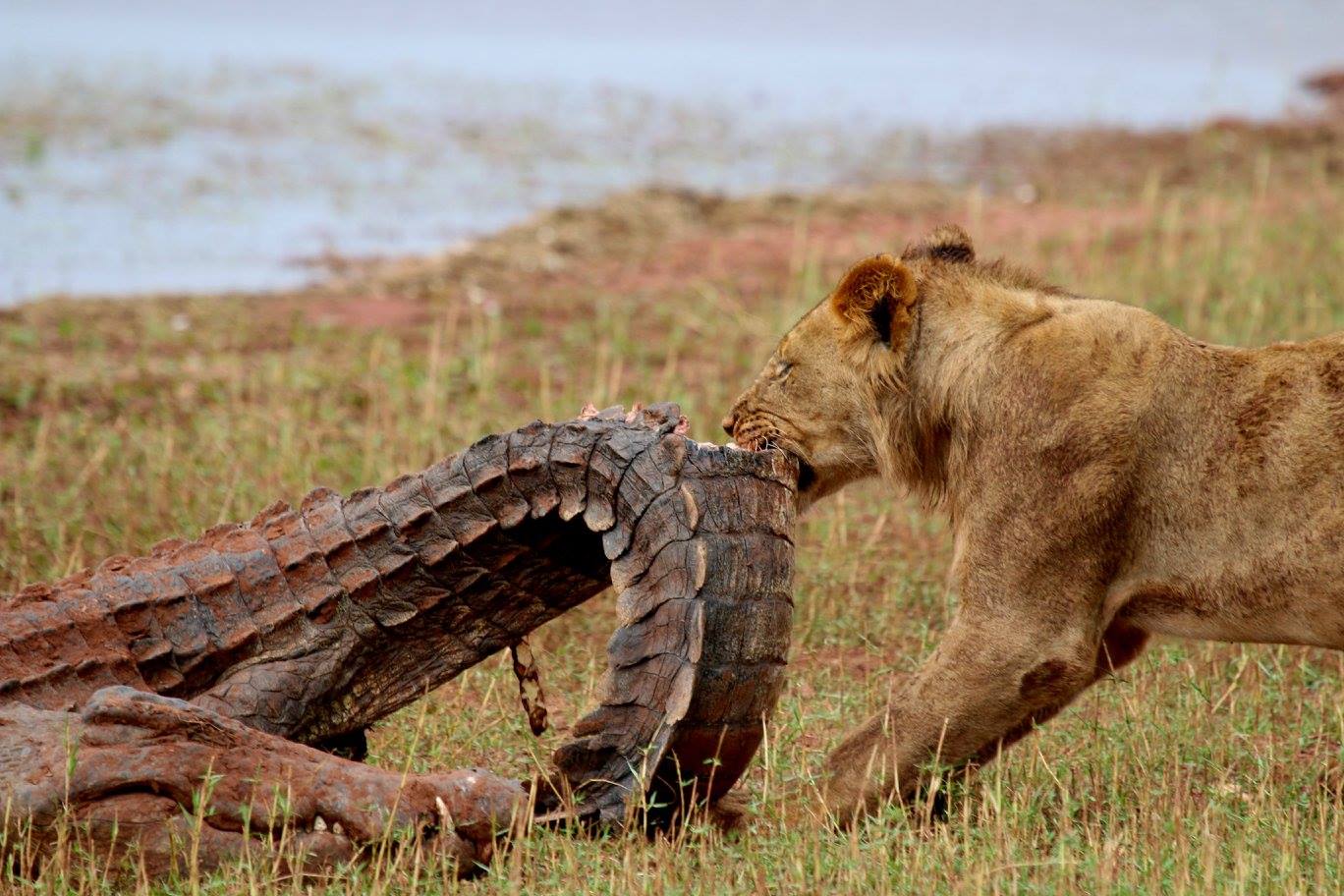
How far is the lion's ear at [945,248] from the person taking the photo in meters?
5.88

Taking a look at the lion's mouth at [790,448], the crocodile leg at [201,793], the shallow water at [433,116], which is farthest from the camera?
the shallow water at [433,116]

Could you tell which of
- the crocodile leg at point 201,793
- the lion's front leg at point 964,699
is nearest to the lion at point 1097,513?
the lion's front leg at point 964,699

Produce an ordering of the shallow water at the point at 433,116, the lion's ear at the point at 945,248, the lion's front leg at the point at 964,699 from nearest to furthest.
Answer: the lion's front leg at the point at 964,699 → the lion's ear at the point at 945,248 → the shallow water at the point at 433,116

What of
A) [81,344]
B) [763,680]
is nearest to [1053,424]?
[763,680]

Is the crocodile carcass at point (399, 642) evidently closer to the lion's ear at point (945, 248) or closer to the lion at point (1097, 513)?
the lion at point (1097, 513)

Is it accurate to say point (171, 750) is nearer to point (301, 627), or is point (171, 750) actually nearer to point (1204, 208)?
point (301, 627)

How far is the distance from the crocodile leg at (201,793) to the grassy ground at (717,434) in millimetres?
100

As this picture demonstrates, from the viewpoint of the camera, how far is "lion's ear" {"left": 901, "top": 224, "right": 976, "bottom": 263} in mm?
5883

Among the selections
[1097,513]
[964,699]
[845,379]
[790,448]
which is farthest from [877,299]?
[964,699]

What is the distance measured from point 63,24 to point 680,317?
17.5m

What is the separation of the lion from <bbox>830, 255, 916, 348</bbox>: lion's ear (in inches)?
0.4

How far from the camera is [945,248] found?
5.89 m

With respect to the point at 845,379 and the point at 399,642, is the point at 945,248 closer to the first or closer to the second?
the point at 845,379

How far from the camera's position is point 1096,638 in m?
5.22
